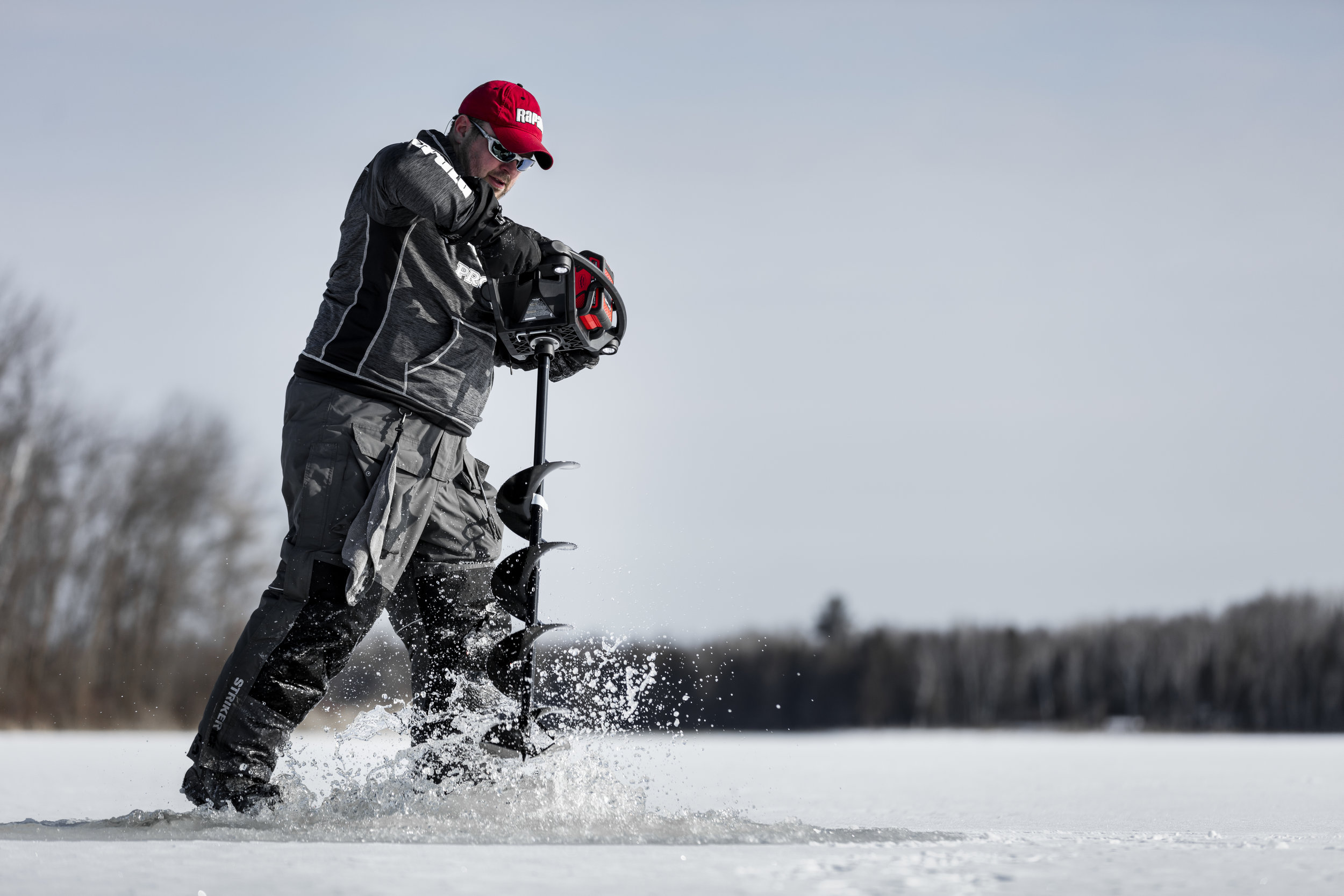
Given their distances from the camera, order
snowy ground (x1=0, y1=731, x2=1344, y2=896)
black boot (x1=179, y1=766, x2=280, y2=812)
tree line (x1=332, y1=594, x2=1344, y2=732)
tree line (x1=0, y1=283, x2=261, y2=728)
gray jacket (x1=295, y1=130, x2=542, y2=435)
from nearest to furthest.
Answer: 1. snowy ground (x1=0, y1=731, x2=1344, y2=896)
2. black boot (x1=179, y1=766, x2=280, y2=812)
3. gray jacket (x1=295, y1=130, x2=542, y2=435)
4. tree line (x1=0, y1=283, x2=261, y2=728)
5. tree line (x1=332, y1=594, x2=1344, y2=732)

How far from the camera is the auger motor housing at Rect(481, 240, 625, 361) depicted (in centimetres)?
280

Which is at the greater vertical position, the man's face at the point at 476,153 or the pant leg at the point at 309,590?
the man's face at the point at 476,153

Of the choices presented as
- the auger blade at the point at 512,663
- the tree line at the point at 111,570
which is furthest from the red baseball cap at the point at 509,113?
the tree line at the point at 111,570

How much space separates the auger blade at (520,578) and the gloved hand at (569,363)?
0.53 m

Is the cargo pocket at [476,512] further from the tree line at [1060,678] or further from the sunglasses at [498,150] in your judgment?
the tree line at [1060,678]

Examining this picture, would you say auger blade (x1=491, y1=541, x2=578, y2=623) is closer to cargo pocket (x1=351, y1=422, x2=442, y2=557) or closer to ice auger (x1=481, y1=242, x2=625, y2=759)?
ice auger (x1=481, y1=242, x2=625, y2=759)

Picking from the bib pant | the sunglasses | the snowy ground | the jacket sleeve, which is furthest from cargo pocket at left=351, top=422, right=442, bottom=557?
the sunglasses

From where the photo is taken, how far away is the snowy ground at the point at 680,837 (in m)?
1.52

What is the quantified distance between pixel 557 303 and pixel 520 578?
723mm

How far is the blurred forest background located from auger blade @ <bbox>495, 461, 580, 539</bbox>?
99 cm

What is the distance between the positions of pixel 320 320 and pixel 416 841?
1301 millimetres

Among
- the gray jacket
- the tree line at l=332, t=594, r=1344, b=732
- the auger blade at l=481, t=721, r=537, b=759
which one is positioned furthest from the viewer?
the tree line at l=332, t=594, r=1344, b=732

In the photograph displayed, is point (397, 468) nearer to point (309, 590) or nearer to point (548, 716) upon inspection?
point (309, 590)

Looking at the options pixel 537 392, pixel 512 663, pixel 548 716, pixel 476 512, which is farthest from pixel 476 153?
pixel 548 716
